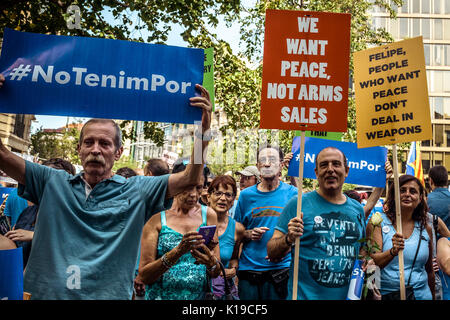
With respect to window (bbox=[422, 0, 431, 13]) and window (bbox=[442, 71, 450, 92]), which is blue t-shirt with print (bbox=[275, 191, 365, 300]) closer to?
window (bbox=[442, 71, 450, 92])

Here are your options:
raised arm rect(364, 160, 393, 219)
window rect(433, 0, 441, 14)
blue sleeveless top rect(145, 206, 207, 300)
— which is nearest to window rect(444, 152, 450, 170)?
window rect(433, 0, 441, 14)

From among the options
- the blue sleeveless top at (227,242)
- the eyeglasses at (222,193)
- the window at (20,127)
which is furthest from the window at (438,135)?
the blue sleeveless top at (227,242)

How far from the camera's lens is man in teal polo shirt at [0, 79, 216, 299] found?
2.65 metres

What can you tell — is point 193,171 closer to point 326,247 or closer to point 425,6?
point 326,247

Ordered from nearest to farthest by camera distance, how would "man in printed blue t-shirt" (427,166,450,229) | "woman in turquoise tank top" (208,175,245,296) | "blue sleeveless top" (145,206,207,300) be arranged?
1. "blue sleeveless top" (145,206,207,300)
2. "woman in turquoise tank top" (208,175,245,296)
3. "man in printed blue t-shirt" (427,166,450,229)

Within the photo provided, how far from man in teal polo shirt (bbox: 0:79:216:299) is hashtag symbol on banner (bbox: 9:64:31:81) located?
0.69 m

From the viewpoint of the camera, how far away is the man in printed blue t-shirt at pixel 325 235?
3.49m

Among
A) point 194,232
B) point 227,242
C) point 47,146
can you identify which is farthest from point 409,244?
point 47,146

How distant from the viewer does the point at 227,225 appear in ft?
15.5

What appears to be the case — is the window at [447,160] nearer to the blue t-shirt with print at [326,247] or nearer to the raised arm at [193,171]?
the blue t-shirt with print at [326,247]

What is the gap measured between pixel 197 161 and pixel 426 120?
233cm

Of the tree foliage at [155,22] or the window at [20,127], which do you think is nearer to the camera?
the tree foliage at [155,22]

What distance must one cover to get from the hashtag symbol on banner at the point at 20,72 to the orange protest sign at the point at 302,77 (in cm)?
178

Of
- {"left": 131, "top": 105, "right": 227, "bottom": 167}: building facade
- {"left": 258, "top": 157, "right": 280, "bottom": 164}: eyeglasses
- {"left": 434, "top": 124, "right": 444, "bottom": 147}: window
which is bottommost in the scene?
{"left": 258, "top": 157, "right": 280, "bottom": 164}: eyeglasses
